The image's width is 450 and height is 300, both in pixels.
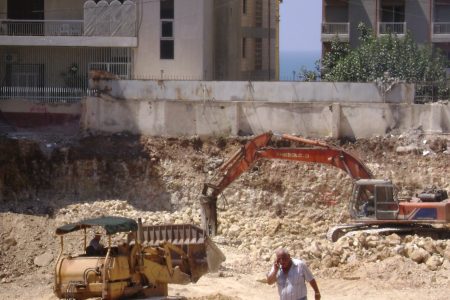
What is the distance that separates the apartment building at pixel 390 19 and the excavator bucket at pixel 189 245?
2661 cm

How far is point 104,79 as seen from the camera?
3941cm

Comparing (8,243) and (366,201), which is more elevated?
(366,201)

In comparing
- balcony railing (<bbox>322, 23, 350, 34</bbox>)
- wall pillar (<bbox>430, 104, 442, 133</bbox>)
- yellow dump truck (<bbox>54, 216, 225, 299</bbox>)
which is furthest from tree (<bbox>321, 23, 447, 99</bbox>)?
yellow dump truck (<bbox>54, 216, 225, 299</bbox>)

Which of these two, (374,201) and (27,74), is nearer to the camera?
(374,201)

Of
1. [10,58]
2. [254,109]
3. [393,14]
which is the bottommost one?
[254,109]

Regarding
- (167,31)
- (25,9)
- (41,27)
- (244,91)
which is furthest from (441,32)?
(25,9)

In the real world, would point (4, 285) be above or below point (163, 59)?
below

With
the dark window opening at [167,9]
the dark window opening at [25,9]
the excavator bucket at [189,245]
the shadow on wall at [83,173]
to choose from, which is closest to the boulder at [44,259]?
the excavator bucket at [189,245]

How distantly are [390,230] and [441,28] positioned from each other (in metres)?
23.4

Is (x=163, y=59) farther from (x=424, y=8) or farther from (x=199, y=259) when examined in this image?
(x=199, y=259)

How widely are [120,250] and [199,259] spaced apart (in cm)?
531

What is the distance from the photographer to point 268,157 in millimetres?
31688

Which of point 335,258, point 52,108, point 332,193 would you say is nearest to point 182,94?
point 52,108

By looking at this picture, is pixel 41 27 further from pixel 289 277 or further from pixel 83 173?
pixel 289 277
